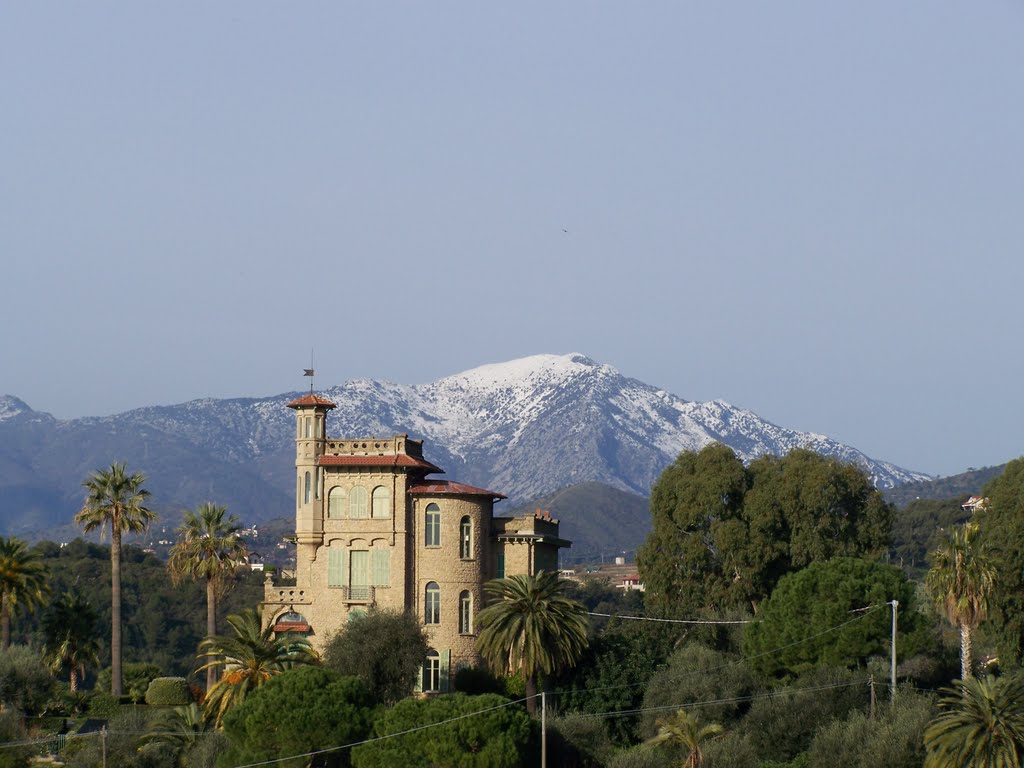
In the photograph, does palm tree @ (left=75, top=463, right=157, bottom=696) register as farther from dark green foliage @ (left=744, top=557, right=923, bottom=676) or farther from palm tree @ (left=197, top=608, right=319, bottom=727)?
dark green foliage @ (left=744, top=557, right=923, bottom=676)

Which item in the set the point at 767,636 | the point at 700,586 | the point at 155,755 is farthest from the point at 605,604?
the point at 155,755

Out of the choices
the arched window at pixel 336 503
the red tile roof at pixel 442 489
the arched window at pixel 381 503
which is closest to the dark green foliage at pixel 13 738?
the arched window at pixel 336 503

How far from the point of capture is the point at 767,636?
80.2m

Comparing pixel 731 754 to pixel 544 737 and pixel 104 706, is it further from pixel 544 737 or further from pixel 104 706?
pixel 104 706

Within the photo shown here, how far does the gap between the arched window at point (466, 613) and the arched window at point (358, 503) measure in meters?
5.97

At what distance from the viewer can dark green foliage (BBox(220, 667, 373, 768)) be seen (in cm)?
6894

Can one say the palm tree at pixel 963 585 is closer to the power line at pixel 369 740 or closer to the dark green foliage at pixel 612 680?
the dark green foliage at pixel 612 680

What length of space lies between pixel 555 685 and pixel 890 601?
1600 centimetres

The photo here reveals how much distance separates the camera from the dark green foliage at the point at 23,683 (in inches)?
3125

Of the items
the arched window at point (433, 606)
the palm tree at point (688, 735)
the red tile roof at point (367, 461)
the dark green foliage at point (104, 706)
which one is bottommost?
the palm tree at point (688, 735)

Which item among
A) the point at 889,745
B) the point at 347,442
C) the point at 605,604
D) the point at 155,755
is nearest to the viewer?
the point at 889,745

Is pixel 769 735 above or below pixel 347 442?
below

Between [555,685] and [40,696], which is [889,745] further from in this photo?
[40,696]

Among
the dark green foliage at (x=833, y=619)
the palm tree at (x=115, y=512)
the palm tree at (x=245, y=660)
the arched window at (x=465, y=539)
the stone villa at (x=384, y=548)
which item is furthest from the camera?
the palm tree at (x=115, y=512)
